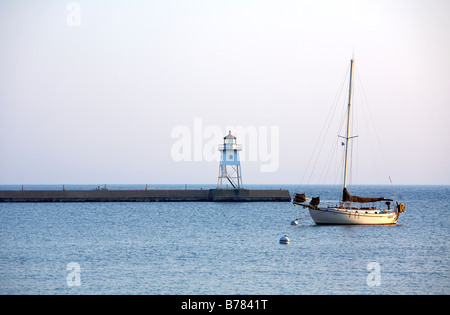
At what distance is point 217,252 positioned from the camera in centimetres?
4150

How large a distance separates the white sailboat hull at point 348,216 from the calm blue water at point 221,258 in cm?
107

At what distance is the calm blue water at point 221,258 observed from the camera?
3006cm

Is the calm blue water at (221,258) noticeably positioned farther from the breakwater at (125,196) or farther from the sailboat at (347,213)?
the breakwater at (125,196)

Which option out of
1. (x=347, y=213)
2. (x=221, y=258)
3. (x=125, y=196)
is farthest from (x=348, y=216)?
(x=125, y=196)

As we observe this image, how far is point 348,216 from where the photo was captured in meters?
56.6

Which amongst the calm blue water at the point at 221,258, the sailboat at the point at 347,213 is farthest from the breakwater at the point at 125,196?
the sailboat at the point at 347,213

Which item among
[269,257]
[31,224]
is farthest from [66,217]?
[269,257]

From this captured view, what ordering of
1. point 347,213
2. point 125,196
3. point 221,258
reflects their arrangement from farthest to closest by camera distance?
point 125,196 < point 347,213 < point 221,258

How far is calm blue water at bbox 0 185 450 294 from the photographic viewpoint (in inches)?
1184

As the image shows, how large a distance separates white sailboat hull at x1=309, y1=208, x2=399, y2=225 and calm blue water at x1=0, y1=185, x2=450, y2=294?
107cm

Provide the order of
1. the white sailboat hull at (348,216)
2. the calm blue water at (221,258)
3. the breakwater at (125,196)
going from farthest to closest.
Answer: the breakwater at (125,196), the white sailboat hull at (348,216), the calm blue water at (221,258)

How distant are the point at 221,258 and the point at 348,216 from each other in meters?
21.7

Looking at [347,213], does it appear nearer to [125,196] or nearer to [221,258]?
[221,258]

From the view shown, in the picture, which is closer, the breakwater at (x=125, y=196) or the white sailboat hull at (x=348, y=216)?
the white sailboat hull at (x=348, y=216)
